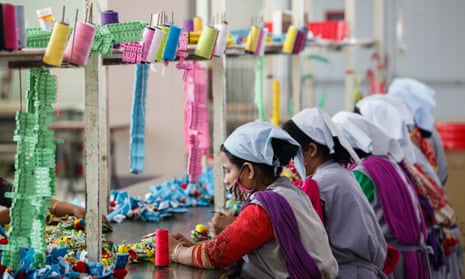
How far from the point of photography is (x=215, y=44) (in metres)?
3.66

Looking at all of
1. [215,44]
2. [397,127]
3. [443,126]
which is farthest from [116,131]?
[215,44]

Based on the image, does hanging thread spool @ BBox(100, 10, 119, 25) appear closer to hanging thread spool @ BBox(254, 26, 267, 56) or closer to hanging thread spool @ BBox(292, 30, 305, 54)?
hanging thread spool @ BBox(254, 26, 267, 56)

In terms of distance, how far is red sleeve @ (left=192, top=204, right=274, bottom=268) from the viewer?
280cm

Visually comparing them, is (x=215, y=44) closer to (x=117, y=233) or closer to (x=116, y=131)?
(x=117, y=233)

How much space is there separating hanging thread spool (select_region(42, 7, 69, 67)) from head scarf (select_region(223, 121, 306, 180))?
0.82 meters

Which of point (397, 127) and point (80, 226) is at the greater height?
point (397, 127)

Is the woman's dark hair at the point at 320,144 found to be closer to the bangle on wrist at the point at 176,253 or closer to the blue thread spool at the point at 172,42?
the blue thread spool at the point at 172,42

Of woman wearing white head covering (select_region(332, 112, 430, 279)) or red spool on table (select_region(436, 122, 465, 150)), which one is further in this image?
red spool on table (select_region(436, 122, 465, 150))

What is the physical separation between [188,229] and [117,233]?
1.18 ft

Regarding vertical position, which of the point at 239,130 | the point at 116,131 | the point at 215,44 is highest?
the point at 215,44

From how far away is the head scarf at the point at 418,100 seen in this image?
19.2 ft

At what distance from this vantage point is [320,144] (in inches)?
137

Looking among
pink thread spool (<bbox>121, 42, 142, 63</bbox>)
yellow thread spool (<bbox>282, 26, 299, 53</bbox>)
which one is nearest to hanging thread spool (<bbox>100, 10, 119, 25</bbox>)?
Answer: pink thread spool (<bbox>121, 42, 142, 63</bbox>)

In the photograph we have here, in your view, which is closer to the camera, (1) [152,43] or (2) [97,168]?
(2) [97,168]
